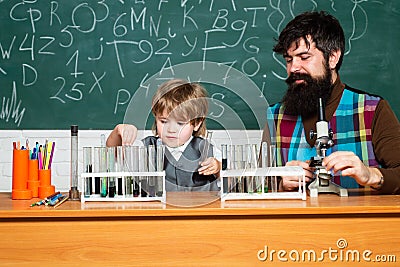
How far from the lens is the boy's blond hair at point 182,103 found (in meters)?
2.19

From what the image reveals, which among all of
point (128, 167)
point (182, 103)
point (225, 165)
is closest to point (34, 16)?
point (182, 103)

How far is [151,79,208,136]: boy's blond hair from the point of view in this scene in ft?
7.17

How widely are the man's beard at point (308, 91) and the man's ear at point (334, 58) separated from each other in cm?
4

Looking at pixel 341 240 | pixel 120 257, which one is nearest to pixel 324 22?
pixel 341 240

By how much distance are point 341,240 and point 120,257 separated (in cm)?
53

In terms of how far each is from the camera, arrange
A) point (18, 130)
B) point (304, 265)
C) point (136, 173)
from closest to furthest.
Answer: point (304, 265)
point (136, 173)
point (18, 130)

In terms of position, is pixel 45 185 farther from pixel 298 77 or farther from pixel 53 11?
pixel 53 11

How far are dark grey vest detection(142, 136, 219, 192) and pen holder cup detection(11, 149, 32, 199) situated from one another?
0.59 metres

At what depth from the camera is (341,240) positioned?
4.53 feet

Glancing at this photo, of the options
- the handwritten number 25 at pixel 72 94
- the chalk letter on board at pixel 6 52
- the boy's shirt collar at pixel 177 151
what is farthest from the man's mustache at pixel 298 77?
the chalk letter on board at pixel 6 52

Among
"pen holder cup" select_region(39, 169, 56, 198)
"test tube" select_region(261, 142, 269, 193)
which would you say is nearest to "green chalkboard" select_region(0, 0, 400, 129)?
"pen holder cup" select_region(39, 169, 56, 198)

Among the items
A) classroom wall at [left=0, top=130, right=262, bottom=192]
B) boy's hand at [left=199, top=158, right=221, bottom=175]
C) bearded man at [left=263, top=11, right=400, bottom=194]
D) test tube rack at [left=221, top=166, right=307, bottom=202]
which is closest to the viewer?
test tube rack at [left=221, top=166, right=307, bottom=202]

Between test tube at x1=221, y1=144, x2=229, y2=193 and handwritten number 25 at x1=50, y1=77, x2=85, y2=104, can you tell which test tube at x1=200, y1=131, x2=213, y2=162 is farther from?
handwritten number 25 at x1=50, y1=77, x2=85, y2=104

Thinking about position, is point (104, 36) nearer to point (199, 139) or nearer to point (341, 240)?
point (199, 139)
